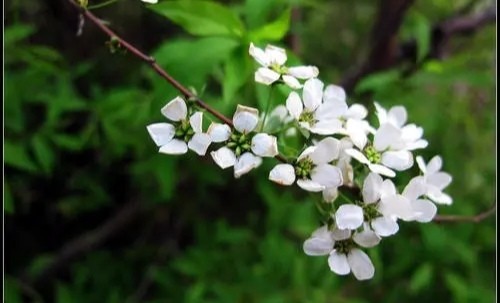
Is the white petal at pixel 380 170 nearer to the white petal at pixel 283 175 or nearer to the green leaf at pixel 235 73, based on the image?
the white petal at pixel 283 175

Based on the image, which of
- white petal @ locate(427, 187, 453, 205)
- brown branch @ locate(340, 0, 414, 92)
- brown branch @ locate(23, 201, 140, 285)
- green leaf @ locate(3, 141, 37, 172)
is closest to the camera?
white petal @ locate(427, 187, 453, 205)

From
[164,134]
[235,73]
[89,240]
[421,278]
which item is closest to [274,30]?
[235,73]

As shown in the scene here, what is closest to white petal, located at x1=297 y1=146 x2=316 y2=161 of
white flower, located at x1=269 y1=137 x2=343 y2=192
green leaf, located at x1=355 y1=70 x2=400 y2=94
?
white flower, located at x1=269 y1=137 x2=343 y2=192

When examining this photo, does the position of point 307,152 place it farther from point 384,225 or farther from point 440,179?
point 440,179

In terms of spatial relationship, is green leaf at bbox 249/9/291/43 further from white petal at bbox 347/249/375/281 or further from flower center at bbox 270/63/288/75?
white petal at bbox 347/249/375/281

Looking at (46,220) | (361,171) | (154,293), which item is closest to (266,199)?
(154,293)

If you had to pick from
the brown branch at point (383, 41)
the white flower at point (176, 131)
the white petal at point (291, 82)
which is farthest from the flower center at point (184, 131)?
the brown branch at point (383, 41)

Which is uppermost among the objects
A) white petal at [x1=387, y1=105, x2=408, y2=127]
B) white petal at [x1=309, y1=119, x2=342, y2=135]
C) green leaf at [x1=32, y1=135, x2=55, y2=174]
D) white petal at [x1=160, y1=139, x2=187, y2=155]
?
white petal at [x1=309, y1=119, x2=342, y2=135]
